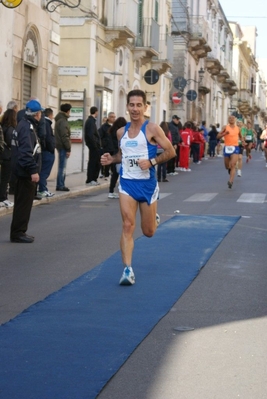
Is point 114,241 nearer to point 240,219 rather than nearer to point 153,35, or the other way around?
point 240,219

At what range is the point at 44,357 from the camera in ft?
19.6

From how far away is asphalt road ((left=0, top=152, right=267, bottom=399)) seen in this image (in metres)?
5.46

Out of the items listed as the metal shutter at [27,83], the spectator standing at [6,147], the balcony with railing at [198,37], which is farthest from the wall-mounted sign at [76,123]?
the balcony with railing at [198,37]

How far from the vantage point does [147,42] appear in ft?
128

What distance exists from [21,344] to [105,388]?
44.6 inches

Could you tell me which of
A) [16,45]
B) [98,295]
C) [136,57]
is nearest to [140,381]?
[98,295]

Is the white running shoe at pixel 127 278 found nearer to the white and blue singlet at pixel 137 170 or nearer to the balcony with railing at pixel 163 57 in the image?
the white and blue singlet at pixel 137 170

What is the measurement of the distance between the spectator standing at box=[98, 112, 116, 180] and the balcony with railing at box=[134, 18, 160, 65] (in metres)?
12.7

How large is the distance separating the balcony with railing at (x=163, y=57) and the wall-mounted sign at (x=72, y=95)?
1304 cm

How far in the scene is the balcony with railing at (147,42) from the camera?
38125mm

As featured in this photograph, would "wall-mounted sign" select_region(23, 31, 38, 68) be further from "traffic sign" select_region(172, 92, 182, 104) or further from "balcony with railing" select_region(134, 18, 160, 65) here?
"traffic sign" select_region(172, 92, 182, 104)

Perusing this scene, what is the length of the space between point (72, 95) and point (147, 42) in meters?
10.0

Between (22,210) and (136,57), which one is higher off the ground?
(136,57)

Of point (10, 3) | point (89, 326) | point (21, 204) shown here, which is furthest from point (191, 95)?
point (89, 326)
